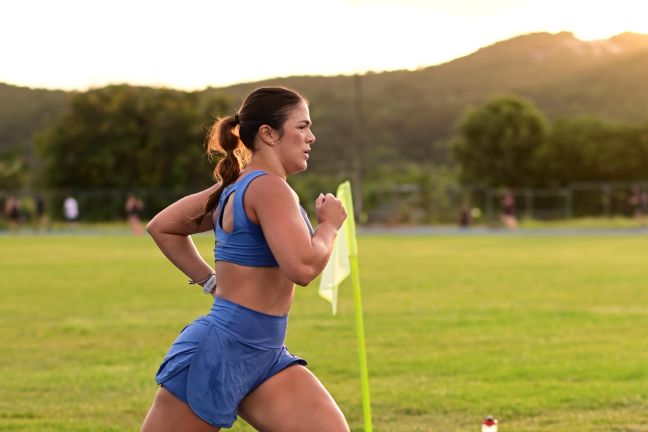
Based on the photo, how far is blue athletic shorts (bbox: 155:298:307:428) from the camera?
13.5 feet

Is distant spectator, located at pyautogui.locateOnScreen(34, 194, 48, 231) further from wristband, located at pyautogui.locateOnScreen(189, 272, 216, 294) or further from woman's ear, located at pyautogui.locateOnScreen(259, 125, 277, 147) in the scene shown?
woman's ear, located at pyautogui.locateOnScreen(259, 125, 277, 147)

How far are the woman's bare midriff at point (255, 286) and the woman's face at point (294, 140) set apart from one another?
14.9 inches

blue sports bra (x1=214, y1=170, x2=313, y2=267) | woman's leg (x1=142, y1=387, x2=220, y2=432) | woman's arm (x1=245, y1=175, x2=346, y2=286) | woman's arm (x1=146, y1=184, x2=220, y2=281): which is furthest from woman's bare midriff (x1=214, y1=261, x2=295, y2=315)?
woman's leg (x1=142, y1=387, x2=220, y2=432)

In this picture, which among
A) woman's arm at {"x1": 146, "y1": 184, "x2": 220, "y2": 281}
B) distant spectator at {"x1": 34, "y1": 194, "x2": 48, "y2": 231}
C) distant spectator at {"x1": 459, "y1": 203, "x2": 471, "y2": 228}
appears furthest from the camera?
distant spectator at {"x1": 34, "y1": 194, "x2": 48, "y2": 231}

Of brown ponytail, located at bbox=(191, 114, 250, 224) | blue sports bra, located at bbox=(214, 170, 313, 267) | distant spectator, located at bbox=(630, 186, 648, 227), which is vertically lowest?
distant spectator, located at bbox=(630, 186, 648, 227)

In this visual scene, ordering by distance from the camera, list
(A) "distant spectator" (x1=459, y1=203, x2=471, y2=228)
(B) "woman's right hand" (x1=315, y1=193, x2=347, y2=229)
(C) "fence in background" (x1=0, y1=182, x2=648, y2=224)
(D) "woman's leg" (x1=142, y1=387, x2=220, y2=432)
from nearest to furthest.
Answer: (B) "woman's right hand" (x1=315, y1=193, x2=347, y2=229) < (D) "woman's leg" (x1=142, y1=387, x2=220, y2=432) < (A) "distant spectator" (x1=459, y1=203, x2=471, y2=228) < (C) "fence in background" (x1=0, y1=182, x2=648, y2=224)

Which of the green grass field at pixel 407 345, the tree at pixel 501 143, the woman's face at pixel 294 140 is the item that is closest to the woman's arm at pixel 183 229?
the woman's face at pixel 294 140

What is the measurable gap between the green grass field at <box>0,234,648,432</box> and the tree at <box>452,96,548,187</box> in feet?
247

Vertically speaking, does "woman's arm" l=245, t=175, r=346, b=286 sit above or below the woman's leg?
above

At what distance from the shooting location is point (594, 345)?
38.4 ft

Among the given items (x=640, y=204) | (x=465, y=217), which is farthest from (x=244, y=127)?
(x=640, y=204)

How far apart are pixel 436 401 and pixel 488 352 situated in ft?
9.29

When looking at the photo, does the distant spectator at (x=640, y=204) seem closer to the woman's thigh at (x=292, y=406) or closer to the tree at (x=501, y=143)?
the tree at (x=501, y=143)

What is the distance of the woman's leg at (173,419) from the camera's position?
4.11 metres
